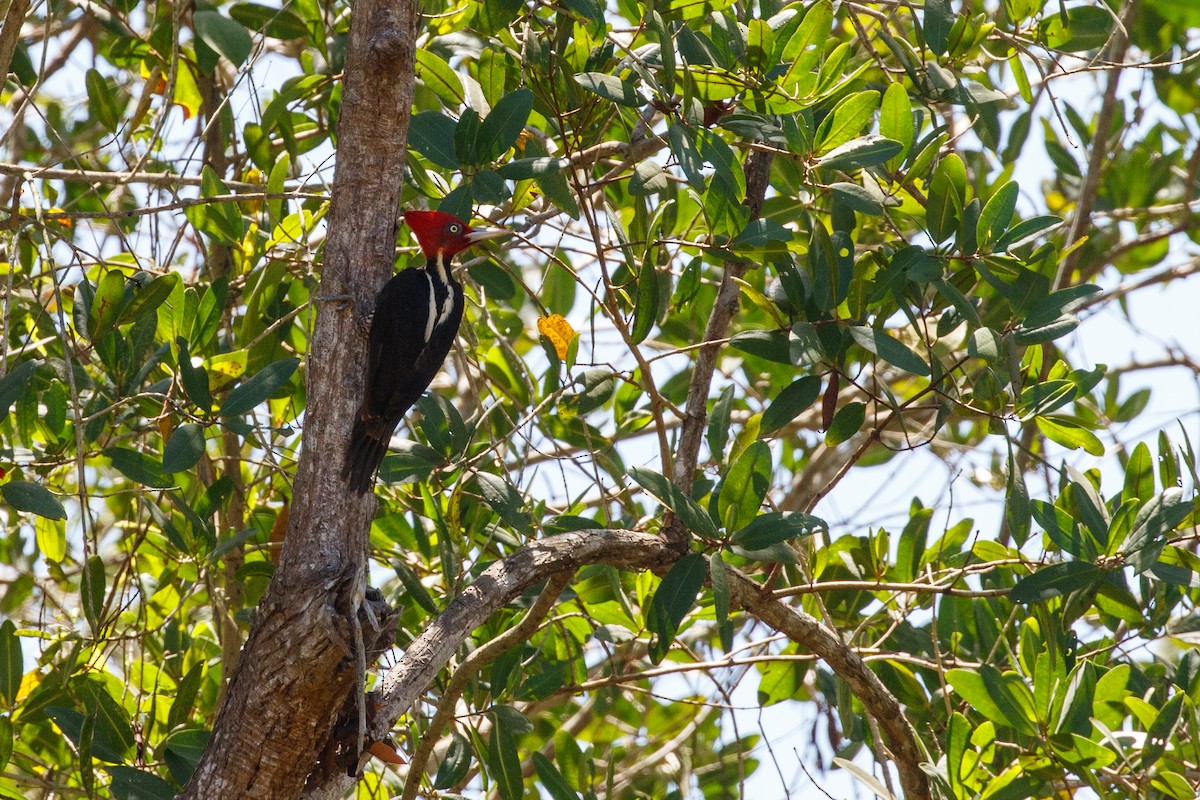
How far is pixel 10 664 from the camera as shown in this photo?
3619mm

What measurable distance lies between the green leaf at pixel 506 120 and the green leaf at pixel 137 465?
4.42 feet

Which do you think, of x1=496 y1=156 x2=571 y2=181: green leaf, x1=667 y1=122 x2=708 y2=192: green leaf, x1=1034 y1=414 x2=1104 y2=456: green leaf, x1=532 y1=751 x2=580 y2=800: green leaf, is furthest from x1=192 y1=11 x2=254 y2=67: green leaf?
x1=1034 y1=414 x2=1104 y2=456: green leaf

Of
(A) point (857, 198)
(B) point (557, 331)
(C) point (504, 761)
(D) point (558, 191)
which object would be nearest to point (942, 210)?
(A) point (857, 198)

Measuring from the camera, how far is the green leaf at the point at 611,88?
3062 millimetres

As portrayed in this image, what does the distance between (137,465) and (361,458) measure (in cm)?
95

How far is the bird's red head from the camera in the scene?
3900 millimetres

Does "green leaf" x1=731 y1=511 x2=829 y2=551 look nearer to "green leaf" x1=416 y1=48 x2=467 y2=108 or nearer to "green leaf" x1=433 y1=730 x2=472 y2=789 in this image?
"green leaf" x1=433 y1=730 x2=472 y2=789

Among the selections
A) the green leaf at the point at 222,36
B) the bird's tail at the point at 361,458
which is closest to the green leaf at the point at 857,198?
the bird's tail at the point at 361,458

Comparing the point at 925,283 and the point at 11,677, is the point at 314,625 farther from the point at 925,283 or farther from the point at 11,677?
the point at 925,283

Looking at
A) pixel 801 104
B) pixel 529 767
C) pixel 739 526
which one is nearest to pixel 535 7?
pixel 801 104

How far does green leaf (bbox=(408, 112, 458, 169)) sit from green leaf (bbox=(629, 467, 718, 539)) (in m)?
1.05

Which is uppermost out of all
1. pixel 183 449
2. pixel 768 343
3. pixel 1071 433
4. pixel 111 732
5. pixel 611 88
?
pixel 611 88

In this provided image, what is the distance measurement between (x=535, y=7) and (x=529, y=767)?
10.8 feet

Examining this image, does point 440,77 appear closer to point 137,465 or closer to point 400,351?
point 400,351
